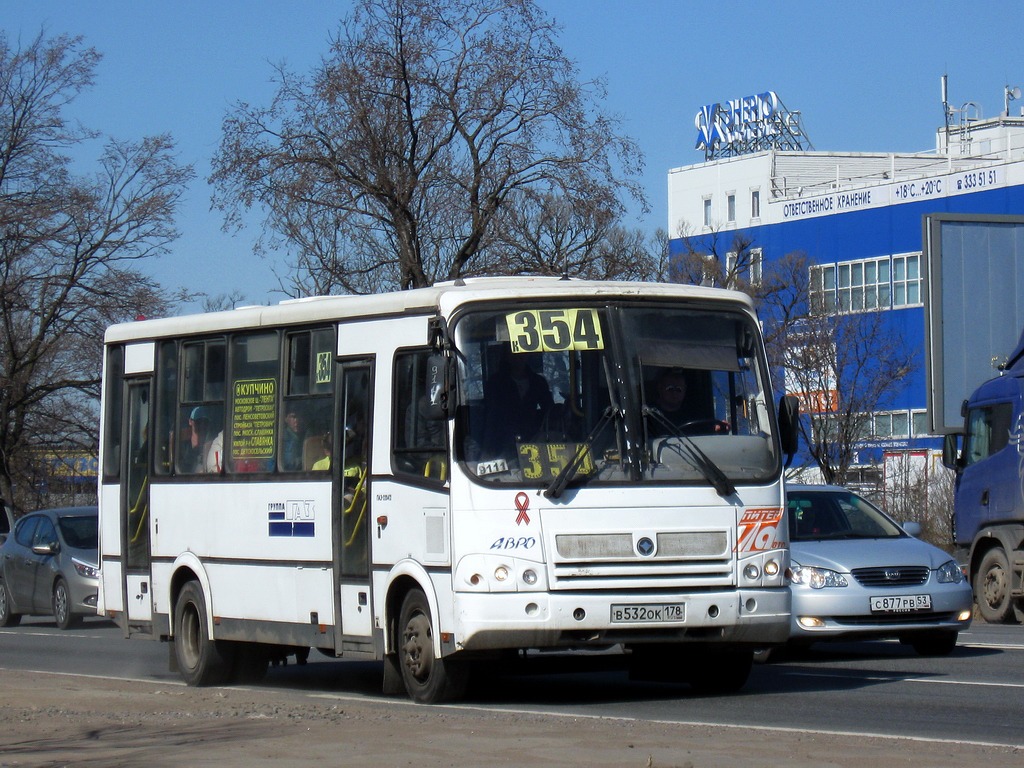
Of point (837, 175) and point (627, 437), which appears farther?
point (837, 175)

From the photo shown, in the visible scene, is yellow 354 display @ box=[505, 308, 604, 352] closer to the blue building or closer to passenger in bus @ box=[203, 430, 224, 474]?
passenger in bus @ box=[203, 430, 224, 474]

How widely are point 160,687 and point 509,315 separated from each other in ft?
16.8

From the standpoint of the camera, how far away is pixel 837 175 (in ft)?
280

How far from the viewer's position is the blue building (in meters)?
73.4

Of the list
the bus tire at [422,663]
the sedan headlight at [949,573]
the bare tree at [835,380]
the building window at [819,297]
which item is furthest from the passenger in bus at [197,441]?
the building window at [819,297]

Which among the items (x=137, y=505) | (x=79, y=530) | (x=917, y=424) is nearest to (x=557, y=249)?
(x=79, y=530)

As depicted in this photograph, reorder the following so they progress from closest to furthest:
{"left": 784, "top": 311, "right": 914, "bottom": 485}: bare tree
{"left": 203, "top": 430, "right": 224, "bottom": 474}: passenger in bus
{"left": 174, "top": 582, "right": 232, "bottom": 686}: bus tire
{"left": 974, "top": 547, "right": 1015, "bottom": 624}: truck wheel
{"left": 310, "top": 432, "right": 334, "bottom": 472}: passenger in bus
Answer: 1. {"left": 310, "top": 432, "right": 334, "bottom": 472}: passenger in bus
2. {"left": 203, "top": 430, "right": 224, "bottom": 474}: passenger in bus
3. {"left": 174, "top": 582, "right": 232, "bottom": 686}: bus tire
4. {"left": 974, "top": 547, "right": 1015, "bottom": 624}: truck wheel
5. {"left": 784, "top": 311, "right": 914, "bottom": 485}: bare tree

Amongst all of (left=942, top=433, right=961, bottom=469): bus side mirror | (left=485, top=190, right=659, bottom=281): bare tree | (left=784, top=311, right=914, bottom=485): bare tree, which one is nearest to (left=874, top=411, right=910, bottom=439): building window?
(left=784, top=311, right=914, bottom=485): bare tree

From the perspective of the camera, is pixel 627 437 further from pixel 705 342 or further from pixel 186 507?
pixel 186 507

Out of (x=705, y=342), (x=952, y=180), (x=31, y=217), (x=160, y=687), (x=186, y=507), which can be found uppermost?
(x=952, y=180)

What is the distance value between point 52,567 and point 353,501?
13.9 metres

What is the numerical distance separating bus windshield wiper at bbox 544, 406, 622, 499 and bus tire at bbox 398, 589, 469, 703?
4.08 ft

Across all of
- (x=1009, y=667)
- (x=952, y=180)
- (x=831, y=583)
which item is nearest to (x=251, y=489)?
(x=831, y=583)

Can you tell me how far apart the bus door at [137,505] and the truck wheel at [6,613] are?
38.7 feet
